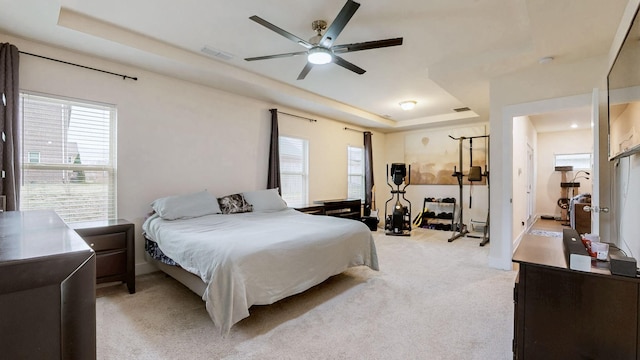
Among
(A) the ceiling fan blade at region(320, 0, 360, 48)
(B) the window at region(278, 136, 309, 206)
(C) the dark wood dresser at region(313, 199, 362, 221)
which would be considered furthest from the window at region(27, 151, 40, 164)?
(C) the dark wood dresser at region(313, 199, 362, 221)

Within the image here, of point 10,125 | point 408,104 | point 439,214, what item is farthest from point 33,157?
point 439,214

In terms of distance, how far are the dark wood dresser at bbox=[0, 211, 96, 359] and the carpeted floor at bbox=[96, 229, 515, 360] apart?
1662 mm

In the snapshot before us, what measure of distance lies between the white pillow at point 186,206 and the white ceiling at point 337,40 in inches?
60.6

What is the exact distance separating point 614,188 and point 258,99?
4413mm

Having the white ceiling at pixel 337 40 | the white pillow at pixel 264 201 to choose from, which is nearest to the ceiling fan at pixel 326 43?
the white ceiling at pixel 337 40

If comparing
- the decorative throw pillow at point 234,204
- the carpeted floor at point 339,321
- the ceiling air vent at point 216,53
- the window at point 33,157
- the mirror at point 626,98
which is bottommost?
the carpeted floor at point 339,321

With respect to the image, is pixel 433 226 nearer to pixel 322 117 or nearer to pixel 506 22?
pixel 322 117

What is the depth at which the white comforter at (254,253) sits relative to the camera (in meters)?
2.05

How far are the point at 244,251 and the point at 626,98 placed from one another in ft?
8.72

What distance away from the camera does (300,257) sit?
8.28ft

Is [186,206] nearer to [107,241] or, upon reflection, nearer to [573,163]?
[107,241]

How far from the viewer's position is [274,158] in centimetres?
483

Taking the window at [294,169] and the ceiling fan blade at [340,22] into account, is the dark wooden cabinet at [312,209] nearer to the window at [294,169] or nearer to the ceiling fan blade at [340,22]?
the window at [294,169]

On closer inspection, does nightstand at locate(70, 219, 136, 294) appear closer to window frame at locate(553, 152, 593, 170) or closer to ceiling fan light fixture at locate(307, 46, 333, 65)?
ceiling fan light fixture at locate(307, 46, 333, 65)
